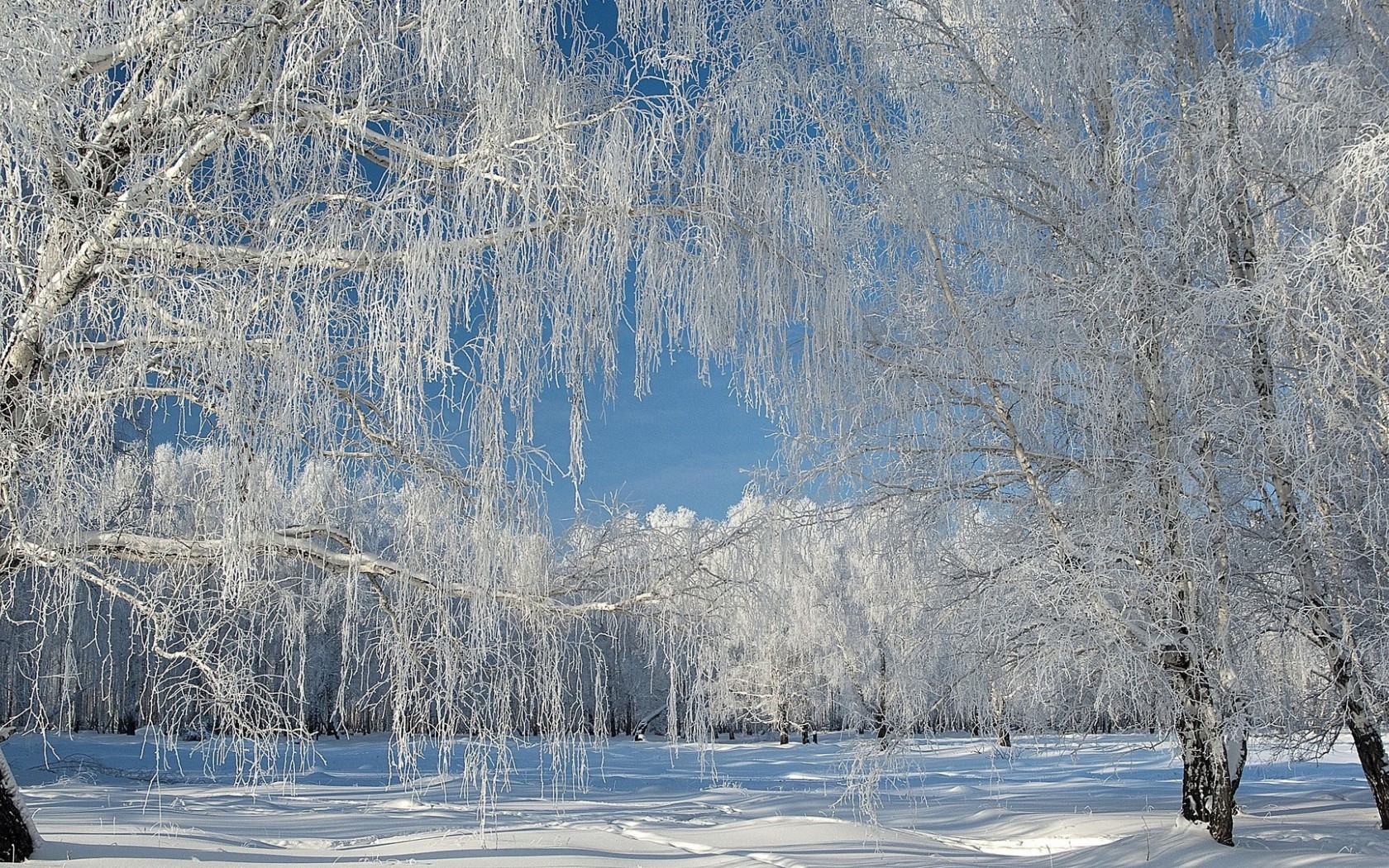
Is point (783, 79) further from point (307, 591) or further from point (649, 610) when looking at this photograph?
point (307, 591)

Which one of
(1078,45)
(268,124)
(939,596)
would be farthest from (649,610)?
(1078,45)

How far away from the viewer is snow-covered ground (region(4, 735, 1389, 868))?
586 cm

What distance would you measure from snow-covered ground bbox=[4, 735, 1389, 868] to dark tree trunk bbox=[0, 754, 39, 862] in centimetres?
13

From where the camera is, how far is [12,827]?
194 inches

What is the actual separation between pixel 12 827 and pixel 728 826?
5187mm

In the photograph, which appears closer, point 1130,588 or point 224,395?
point 224,395

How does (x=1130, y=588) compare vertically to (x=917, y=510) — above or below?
below

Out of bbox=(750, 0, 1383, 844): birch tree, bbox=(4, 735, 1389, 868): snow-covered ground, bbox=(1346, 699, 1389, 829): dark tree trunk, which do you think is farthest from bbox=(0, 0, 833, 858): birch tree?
bbox=(1346, 699, 1389, 829): dark tree trunk

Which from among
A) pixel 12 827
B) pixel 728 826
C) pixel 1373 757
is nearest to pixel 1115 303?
pixel 1373 757

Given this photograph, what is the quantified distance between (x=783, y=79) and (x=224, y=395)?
132 inches

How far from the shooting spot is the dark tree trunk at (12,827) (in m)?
4.89

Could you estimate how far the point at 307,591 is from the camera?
5.27 meters

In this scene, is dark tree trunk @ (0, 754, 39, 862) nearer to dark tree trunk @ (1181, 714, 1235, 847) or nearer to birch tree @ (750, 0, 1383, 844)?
birch tree @ (750, 0, 1383, 844)

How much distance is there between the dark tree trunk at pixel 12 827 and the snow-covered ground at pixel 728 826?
13 centimetres
